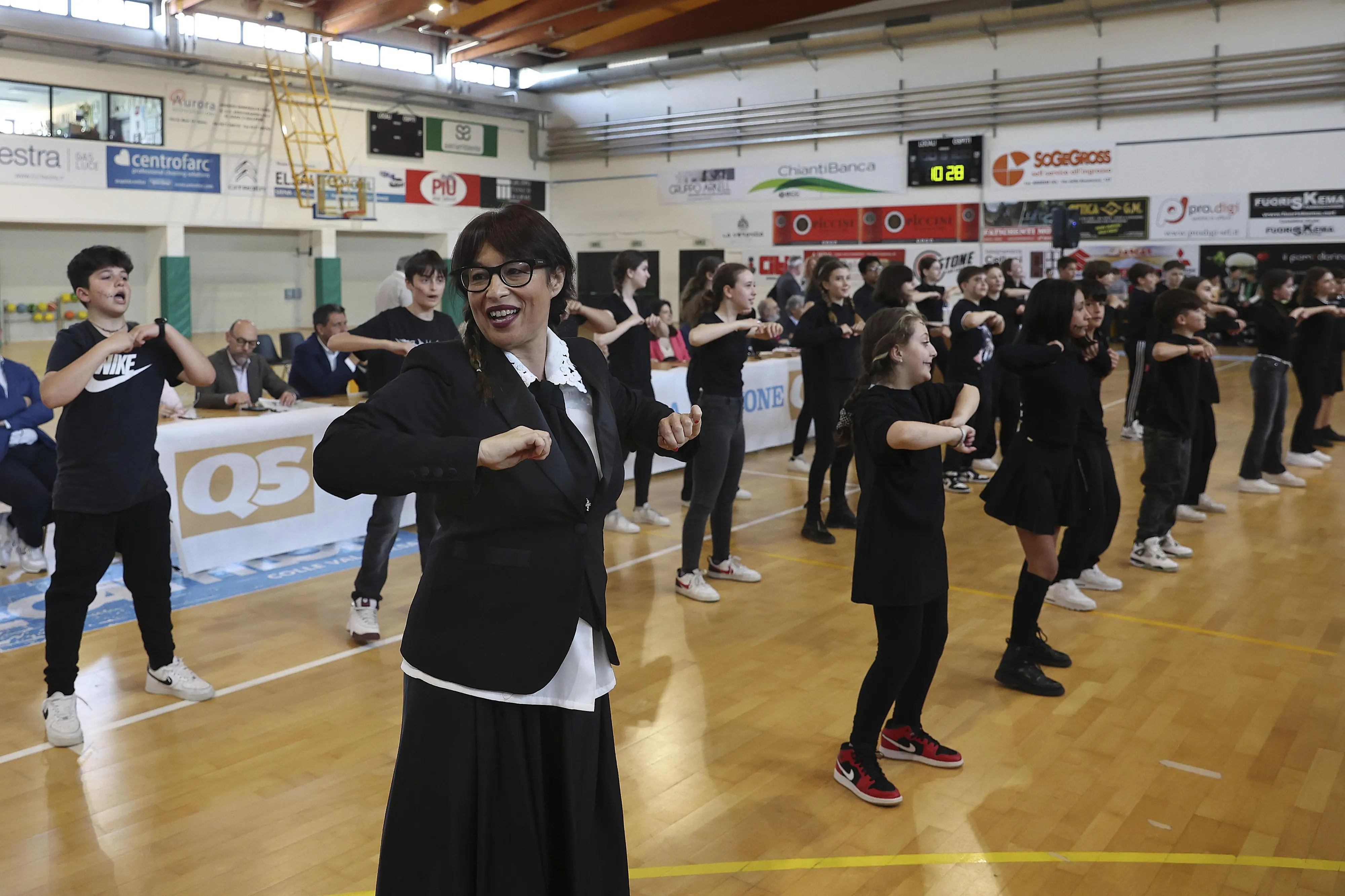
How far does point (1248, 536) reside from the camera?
258 inches

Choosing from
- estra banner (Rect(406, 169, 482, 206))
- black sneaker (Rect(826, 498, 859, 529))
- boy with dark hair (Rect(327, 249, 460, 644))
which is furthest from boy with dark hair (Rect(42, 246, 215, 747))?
estra banner (Rect(406, 169, 482, 206))

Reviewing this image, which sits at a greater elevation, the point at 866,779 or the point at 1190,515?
the point at 1190,515

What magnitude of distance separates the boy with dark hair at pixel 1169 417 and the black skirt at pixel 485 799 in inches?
186

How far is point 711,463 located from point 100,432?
279 centimetres

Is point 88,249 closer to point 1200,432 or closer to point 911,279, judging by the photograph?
point 911,279

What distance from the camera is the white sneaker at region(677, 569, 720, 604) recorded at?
530 centimetres

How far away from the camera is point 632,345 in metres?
6.57

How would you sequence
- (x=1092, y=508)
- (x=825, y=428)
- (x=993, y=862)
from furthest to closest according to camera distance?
(x=825, y=428) → (x=1092, y=508) → (x=993, y=862)

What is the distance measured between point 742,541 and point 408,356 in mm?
4917

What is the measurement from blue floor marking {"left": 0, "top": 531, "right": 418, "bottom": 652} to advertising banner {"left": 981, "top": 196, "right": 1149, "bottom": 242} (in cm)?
1244

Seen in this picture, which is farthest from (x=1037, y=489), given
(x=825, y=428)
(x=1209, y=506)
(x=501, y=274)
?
(x=1209, y=506)

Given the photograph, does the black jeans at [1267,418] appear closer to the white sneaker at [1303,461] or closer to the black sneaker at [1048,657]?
the white sneaker at [1303,461]

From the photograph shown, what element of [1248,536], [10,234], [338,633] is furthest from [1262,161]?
[10,234]

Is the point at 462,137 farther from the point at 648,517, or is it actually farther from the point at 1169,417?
the point at 1169,417
